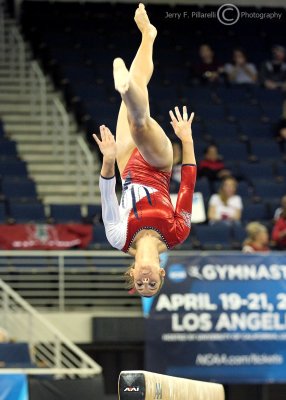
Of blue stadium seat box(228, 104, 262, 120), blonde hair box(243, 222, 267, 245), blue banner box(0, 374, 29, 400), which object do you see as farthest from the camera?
blue stadium seat box(228, 104, 262, 120)

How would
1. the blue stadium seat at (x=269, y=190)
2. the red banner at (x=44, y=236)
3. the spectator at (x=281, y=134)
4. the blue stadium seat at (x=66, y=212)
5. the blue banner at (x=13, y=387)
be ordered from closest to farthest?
1. the blue banner at (x=13, y=387)
2. the red banner at (x=44, y=236)
3. the blue stadium seat at (x=66, y=212)
4. the blue stadium seat at (x=269, y=190)
5. the spectator at (x=281, y=134)

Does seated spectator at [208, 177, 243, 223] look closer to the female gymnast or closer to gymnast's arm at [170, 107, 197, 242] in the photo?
the female gymnast

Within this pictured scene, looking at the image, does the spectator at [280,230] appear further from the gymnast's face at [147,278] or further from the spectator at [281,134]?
the gymnast's face at [147,278]

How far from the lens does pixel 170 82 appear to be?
12852 mm

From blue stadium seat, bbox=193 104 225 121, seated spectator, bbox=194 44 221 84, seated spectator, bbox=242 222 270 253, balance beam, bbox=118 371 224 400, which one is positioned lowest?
balance beam, bbox=118 371 224 400

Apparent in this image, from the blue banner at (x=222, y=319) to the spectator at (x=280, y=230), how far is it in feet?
1.90

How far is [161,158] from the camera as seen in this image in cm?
651

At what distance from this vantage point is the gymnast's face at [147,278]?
19.6 feet

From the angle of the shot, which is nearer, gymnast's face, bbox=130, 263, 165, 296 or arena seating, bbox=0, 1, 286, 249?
gymnast's face, bbox=130, 263, 165, 296

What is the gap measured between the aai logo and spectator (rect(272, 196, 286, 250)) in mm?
1142

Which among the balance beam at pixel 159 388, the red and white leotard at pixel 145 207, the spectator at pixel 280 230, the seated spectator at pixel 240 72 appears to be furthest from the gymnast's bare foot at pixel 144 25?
the seated spectator at pixel 240 72

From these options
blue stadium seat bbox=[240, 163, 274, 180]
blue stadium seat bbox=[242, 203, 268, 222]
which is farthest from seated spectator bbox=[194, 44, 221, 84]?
blue stadium seat bbox=[242, 203, 268, 222]

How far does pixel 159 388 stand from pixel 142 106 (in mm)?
1527

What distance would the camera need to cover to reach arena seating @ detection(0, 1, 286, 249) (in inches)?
467
